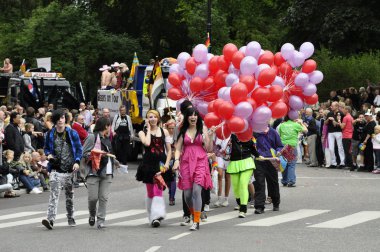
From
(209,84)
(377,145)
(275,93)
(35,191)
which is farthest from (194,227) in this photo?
(377,145)

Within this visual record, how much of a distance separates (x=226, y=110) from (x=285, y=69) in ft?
9.57

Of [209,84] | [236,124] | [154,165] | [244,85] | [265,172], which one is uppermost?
[209,84]

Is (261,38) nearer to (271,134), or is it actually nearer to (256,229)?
(271,134)

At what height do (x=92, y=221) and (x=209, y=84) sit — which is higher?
(x=209, y=84)

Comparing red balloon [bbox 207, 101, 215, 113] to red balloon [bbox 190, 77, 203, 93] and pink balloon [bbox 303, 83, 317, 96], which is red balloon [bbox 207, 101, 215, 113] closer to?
red balloon [bbox 190, 77, 203, 93]

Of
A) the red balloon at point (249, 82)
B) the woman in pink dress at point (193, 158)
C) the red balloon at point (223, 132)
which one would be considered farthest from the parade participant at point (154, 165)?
the red balloon at point (249, 82)

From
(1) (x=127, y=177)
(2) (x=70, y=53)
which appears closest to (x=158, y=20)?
(2) (x=70, y=53)

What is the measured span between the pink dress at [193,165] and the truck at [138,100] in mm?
13670

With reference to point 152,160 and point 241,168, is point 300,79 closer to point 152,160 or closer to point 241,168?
point 241,168

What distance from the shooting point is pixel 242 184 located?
56.8ft

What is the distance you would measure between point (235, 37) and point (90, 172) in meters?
43.4

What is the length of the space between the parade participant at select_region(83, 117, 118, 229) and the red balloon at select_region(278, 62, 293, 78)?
13.1 ft

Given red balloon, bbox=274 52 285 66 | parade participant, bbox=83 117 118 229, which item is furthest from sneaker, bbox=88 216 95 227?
red balloon, bbox=274 52 285 66

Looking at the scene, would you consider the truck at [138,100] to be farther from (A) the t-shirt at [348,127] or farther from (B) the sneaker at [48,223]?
(B) the sneaker at [48,223]
